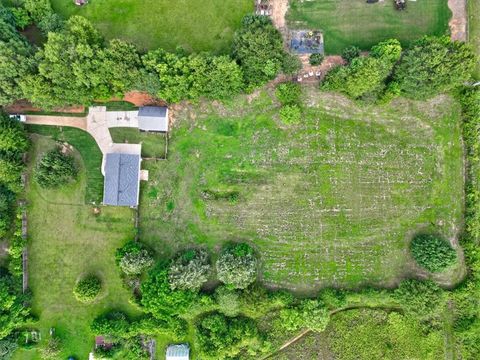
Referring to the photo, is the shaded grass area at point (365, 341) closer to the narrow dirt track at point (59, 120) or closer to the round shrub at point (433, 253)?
the round shrub at point (433, 253)

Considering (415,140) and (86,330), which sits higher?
(415,140)

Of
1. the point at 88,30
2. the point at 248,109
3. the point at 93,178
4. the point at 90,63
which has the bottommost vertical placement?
the point at 93,178

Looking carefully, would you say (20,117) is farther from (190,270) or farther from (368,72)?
(368,72)

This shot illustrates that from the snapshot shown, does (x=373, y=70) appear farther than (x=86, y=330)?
No

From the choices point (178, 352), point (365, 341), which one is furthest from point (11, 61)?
point (365, 341)

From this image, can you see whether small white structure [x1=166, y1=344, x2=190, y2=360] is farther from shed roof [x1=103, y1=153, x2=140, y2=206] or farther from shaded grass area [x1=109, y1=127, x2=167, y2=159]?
shaded grass area [x1=109, y1=127, x2=167, y2=159]

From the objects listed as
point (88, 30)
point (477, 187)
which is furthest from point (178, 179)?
point (477, 187)

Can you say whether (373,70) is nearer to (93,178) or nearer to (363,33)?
(363,33)

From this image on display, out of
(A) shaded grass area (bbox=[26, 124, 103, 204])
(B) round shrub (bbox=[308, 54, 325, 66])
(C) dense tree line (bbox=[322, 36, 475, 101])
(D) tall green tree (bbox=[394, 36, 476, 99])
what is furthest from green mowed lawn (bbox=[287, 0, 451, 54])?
(A) shaded grass area (bbox=[26, 124, 103, 204])
